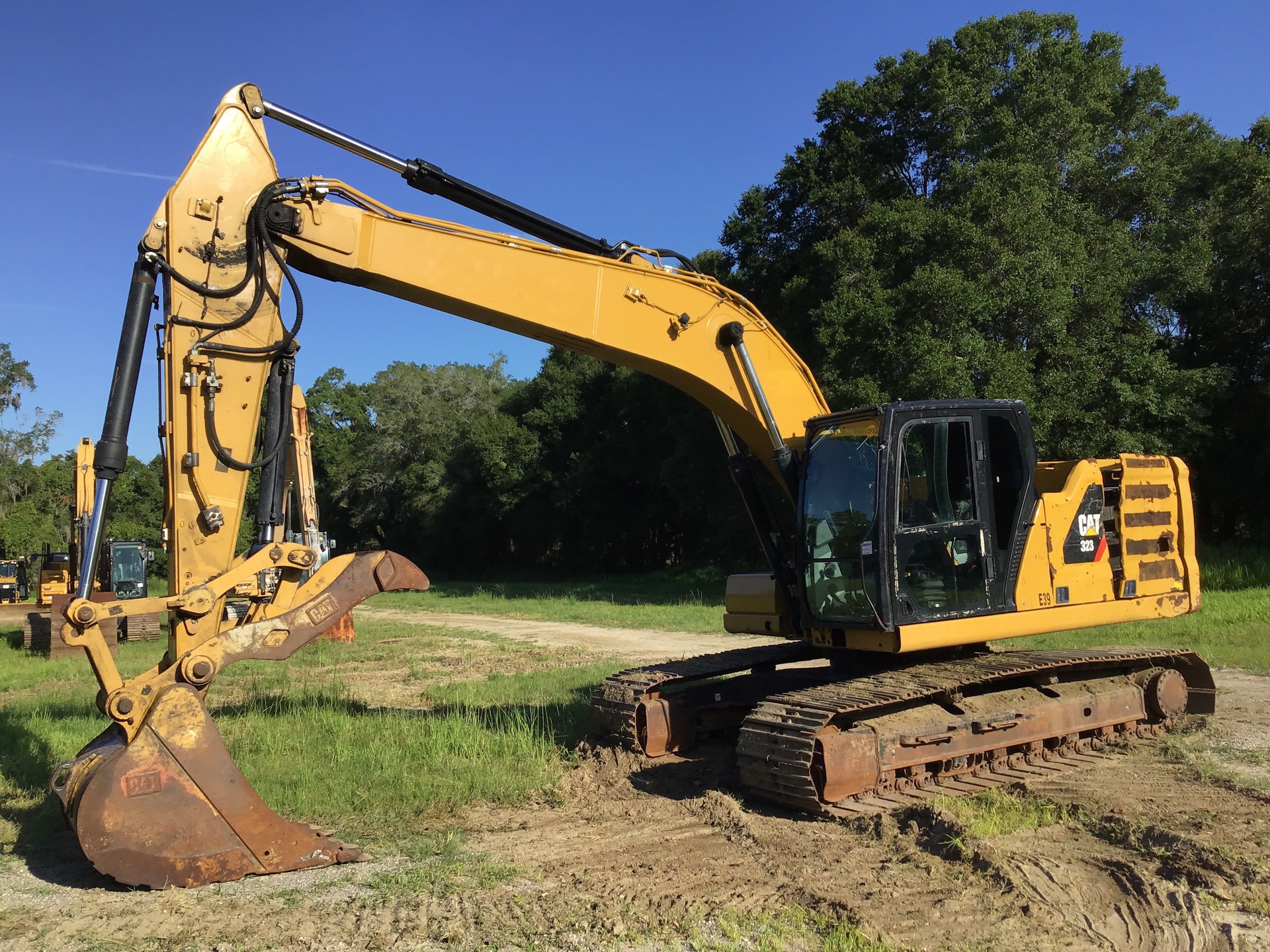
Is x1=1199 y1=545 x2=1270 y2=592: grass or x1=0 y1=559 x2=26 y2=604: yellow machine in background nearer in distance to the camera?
x1=1199 y1=545 x2=1270 y2=592: grass

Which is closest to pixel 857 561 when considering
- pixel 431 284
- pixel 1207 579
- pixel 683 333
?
pixel 683 333

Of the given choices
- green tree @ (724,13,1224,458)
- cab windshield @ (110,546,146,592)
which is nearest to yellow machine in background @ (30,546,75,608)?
cab windshield @ (110,546,146,592)

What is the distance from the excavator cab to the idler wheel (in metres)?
2.25

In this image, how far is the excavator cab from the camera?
265 inches

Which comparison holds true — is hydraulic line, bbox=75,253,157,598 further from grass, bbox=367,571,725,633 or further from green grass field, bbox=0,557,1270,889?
grass, bbox=367,571,725,633

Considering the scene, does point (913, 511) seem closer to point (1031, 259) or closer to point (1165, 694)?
point (1165, 694)

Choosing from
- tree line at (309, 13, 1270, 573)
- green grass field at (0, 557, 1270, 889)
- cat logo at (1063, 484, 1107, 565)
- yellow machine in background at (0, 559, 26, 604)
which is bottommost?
green grass field at (0, 557, 1270, 889)

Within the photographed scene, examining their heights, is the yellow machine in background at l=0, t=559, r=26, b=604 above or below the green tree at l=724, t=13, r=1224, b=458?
below

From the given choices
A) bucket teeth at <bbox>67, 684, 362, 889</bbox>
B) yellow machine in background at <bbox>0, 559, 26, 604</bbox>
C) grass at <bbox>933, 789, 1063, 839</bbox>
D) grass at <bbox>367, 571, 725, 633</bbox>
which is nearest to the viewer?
bucket teeth at <bbox>67, 684, 362, 889</bbox>

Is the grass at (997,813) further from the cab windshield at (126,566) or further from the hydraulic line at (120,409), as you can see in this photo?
the cab windshield at (126,566)

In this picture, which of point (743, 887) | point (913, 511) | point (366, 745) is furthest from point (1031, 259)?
point (743, 887)

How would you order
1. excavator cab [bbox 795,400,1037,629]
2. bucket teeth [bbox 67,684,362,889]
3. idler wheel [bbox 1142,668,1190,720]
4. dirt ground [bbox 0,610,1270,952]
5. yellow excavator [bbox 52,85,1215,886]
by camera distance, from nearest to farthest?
dirt ground [bbox 0,610,1270,952] → bucket teeth [bbox 67,684,362,889] → yellow excavator [bbox 52,85,1215,886] → excavator cab [bbox 795,400,1037,629] → idler wheel [bbox 1142,668,1190,720]

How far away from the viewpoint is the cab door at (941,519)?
6.75m

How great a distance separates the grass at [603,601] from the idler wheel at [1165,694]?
9.82 meters
